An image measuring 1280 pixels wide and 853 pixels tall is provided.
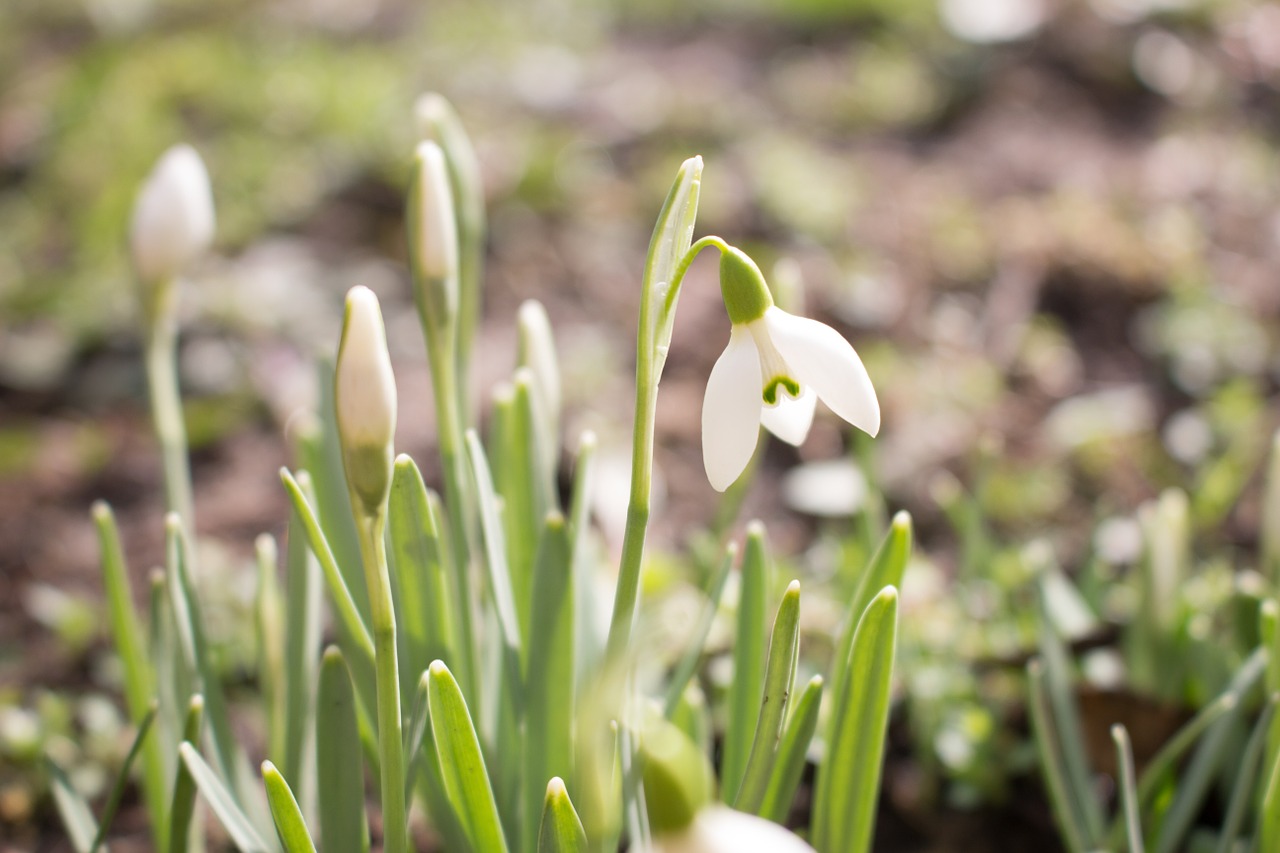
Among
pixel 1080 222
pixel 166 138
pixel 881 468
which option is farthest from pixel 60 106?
pixel 1080 222

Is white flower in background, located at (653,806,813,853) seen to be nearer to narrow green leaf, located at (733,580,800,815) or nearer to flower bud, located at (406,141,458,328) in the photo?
narrow green leaf, located at (733,580,800,815)

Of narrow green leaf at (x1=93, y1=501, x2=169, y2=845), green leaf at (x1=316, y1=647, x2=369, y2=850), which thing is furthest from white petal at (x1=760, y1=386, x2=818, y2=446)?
narrow green leaf at (x1=93, y1=501, x2=169, y2=845)

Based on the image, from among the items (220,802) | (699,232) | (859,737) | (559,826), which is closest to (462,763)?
(559,826)

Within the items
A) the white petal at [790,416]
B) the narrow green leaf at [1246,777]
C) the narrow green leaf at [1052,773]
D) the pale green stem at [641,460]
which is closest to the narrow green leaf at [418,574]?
the pale green stem at [641,460]

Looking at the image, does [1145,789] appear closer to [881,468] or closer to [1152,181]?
[881,468]

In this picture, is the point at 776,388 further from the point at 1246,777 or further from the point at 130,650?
the point at 130,650

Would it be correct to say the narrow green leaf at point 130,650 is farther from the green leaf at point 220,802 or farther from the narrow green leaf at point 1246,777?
the narrow green leaf at point 1246,777

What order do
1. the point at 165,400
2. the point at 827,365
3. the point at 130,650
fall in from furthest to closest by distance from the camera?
the point at 165,400 < the point at 130,650 < the point at 827,365
